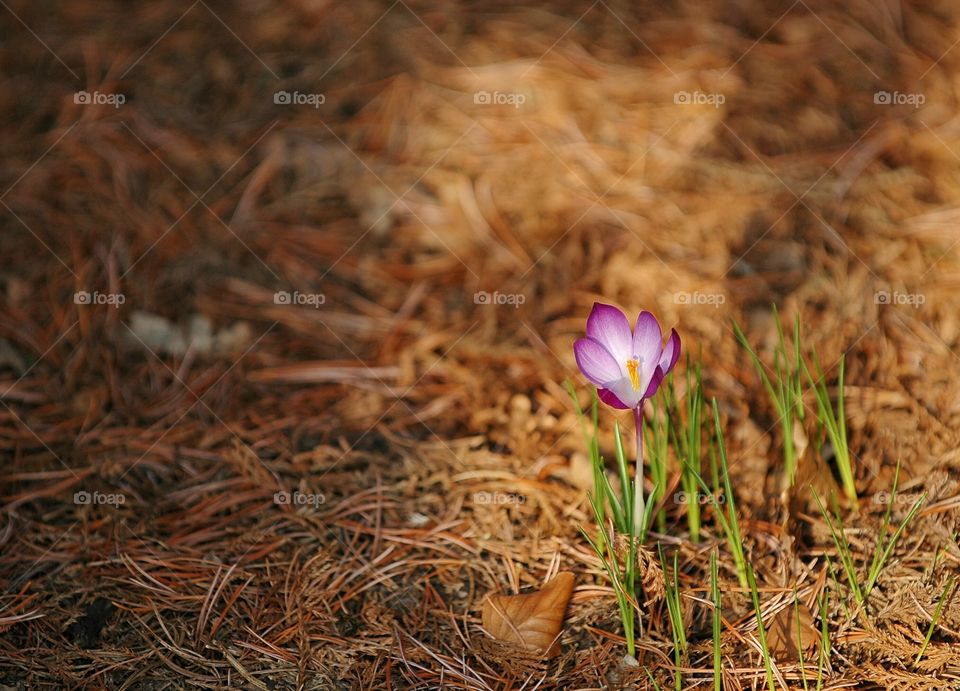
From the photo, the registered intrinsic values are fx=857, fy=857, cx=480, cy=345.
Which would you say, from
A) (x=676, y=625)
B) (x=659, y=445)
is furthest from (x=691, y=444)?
(x=676, y=625)

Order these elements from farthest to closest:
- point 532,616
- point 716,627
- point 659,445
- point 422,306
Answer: point 422,306
point 659,445
point 532,616
point 716,627

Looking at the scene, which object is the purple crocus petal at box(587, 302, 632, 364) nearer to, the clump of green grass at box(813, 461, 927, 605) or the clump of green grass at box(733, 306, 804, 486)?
the clump of green grass at box(733, 306, 804, 486)

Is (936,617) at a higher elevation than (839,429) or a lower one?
lower

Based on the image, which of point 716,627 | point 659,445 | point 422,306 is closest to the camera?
point 716,627

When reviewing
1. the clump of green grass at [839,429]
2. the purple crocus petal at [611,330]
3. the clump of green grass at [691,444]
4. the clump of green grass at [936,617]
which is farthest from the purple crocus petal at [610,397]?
the clump of green grass at [936,617]

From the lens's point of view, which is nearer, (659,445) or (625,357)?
(625,357)

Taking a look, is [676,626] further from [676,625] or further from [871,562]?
[871,562]
